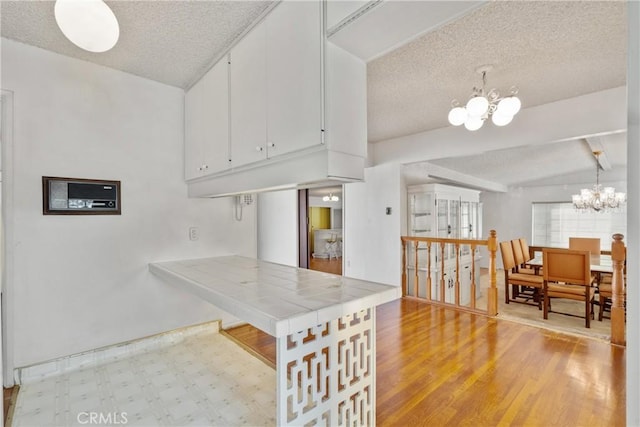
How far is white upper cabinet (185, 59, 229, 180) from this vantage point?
80.6 inches

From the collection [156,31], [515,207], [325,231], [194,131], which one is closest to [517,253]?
[515,207]

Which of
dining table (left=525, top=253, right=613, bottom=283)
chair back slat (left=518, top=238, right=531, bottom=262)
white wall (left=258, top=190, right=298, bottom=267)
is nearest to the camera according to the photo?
white wall (left=258, top=190, right=298, bottom=267)

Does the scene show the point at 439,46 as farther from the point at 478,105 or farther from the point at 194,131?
the point at 194,131

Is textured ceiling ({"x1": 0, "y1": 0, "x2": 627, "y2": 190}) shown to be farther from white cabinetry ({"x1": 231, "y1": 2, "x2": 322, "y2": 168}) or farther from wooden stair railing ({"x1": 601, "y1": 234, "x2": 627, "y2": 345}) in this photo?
wooden stair railing ({"x1": 601, "y1": 234, "x2": 627, "y2": 345})

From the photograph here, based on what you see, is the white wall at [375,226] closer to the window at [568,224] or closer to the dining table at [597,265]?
the dining table at [597,265]

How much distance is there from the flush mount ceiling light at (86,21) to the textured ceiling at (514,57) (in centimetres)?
167

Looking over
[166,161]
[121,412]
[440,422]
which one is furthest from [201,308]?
[440,422]

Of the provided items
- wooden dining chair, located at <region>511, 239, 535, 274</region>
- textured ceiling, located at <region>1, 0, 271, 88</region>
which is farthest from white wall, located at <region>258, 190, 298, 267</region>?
wooden dining chair, located at <region>511, 239, 535, 274</region>

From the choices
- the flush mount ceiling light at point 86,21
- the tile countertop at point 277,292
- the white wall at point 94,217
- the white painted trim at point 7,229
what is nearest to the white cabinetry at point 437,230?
the tile countertop at point 277,292

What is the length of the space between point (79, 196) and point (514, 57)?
3.28 m

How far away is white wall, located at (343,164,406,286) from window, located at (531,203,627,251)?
530 centimetres

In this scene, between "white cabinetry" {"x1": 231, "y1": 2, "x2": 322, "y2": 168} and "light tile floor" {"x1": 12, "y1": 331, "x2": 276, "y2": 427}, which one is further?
"light tile floor" {"x1": 12, "y1": 331, "x2": 276, "y2": 427}

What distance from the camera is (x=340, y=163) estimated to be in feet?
4.55

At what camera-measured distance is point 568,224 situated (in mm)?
7211
